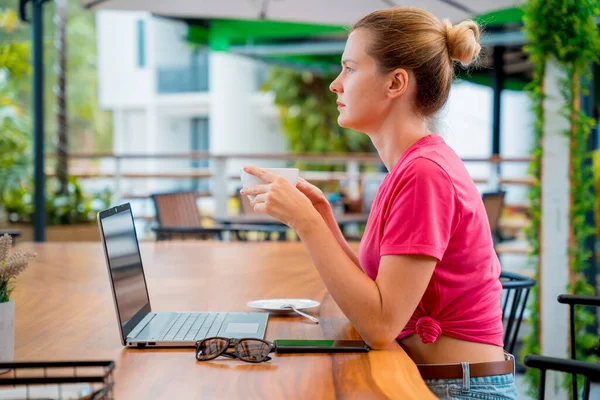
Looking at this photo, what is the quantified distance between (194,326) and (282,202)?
0.32m

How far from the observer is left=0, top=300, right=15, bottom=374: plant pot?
116cm

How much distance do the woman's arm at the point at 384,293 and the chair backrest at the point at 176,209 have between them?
2986 millimetres

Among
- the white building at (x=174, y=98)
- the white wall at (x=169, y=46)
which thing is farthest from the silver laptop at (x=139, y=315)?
the white wall at (x=169, y=46)

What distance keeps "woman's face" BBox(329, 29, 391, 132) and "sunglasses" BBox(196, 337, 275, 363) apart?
1.66ft

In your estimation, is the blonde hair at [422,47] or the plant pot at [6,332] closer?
the plant pot at [6,332]

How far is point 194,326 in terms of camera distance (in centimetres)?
145

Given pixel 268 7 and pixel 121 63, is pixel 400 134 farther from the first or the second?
pixel 121 63

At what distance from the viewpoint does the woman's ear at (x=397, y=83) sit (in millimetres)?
1460

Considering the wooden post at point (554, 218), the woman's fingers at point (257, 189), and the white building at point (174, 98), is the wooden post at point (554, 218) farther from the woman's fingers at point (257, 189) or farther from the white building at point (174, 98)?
the white building at point (174, 98)

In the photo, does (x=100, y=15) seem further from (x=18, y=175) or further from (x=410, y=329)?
(x=410, y=329)

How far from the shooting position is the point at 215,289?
6.35 feet

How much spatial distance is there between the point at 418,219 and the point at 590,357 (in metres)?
2.81

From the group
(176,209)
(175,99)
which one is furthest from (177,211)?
(175,99)

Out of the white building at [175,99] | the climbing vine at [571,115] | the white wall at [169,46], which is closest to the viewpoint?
the climbing vine at [571,115]
